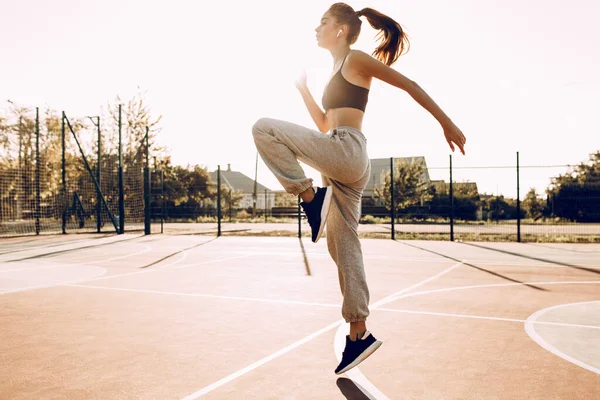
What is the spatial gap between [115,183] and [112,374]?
18606 millimetres

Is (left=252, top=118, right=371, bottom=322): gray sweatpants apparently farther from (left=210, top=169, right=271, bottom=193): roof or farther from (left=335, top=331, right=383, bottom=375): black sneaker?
(left=210, top=169, right=271, bottom=193): roof

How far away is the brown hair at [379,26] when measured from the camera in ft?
9.54

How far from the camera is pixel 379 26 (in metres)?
2.96

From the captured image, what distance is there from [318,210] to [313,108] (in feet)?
2.89

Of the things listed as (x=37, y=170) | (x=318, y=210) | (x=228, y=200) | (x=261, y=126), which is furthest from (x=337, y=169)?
(x=228, y=200)

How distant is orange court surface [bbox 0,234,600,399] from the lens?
263 centimetres

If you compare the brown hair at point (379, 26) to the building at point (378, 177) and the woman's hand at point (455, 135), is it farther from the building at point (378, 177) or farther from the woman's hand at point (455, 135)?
the building at point (378, 177)

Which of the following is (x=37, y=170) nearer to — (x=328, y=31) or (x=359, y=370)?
(x=328, y=31)

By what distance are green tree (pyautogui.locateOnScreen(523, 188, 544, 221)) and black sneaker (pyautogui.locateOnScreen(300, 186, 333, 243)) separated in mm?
17367

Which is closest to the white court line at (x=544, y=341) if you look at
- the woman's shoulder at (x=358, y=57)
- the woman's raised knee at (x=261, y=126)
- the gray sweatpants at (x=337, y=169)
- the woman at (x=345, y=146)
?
the woman at (x=345, y=146)

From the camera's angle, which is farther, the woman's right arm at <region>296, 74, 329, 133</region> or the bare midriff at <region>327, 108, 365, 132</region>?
the woman's right arm at <region>296, 74, 329, 133</region>

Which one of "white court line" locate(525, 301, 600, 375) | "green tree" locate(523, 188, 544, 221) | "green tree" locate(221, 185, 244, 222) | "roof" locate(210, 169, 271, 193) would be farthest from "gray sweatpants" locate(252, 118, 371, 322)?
"roof" locate(210, 169, 271, 193)

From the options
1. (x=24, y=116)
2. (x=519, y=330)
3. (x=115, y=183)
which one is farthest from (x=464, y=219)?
(x=519, y=330)

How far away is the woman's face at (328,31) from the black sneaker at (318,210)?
94 centimetres
